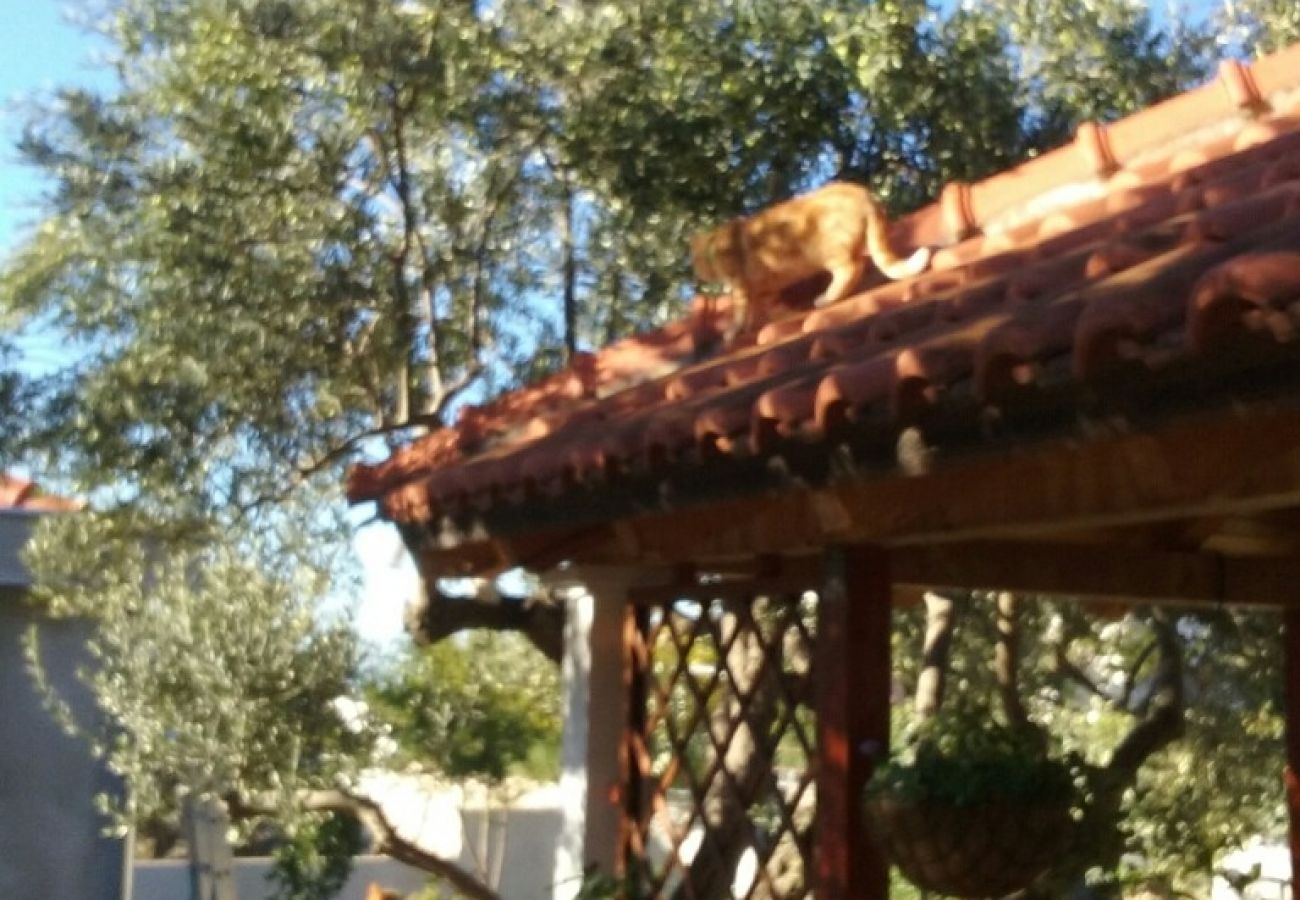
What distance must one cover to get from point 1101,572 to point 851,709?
113 cm

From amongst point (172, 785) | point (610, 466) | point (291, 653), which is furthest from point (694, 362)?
point (172, 785)

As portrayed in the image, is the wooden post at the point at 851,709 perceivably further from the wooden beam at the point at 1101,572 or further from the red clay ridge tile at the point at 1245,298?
the red clay ridge tile at the point at 1245,298

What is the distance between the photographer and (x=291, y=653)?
308 inches

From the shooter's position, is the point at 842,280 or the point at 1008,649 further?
the point at 1008,649

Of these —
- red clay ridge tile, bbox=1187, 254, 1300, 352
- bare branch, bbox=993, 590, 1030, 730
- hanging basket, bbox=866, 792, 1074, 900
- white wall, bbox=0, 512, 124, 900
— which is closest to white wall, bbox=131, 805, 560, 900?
white wall, bbox=0, 512, 124, 900

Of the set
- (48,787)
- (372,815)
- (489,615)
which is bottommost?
(372,815)

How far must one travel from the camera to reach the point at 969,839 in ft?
10.7

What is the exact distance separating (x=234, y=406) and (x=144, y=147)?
3.89ft

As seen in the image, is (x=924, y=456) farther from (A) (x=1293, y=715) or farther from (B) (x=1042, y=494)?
(A) (x=1293, y=715)

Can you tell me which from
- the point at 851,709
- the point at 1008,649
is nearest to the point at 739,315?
the point at 851,709

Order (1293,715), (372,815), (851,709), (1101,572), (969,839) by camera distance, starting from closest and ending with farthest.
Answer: (969,839) → (851,709) → (1101,572) → (1293,715) → (372,815)

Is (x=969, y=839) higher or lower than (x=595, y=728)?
lower

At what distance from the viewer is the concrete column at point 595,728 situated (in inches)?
199

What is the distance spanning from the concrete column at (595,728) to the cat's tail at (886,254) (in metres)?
1.11
